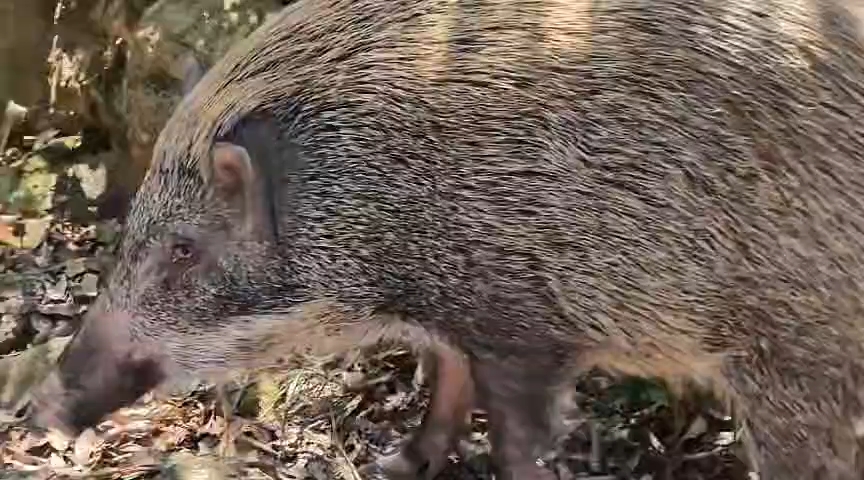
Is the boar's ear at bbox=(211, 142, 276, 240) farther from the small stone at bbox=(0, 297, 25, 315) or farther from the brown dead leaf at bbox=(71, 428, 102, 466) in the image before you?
the small stone at bbox=(0, 297, 25, 315)

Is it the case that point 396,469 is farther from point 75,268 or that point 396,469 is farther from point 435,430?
point 75,268

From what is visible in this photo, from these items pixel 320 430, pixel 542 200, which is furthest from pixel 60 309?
pixel 542 200

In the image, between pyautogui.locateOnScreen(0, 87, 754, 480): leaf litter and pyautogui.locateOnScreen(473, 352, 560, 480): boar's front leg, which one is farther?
pyautogui.locateOnScreen(0, 87, 754, 480): leaf litter

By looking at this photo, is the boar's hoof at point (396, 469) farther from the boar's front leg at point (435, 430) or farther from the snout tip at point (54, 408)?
the snout tip at point (54, 408)

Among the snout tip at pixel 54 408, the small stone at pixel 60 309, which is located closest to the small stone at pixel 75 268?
the small stone at pixel 60 309

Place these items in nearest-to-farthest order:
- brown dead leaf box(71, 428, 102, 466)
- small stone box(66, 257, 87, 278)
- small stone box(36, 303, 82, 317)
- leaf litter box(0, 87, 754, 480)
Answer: leaf litter box(0, 87, 754, 480), brown dead leaf box(71, 428, 102, 466), small stone box(36, 303, 82, 317), small stone box(66, 257, 87, 278)

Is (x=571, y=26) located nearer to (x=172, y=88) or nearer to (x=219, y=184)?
(x=219, y=184)

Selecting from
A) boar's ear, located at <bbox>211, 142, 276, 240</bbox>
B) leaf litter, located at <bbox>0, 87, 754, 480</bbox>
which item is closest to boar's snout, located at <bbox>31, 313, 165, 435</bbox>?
boar's ear, located at <bbox>211, 142, 276, 240</bbox>
